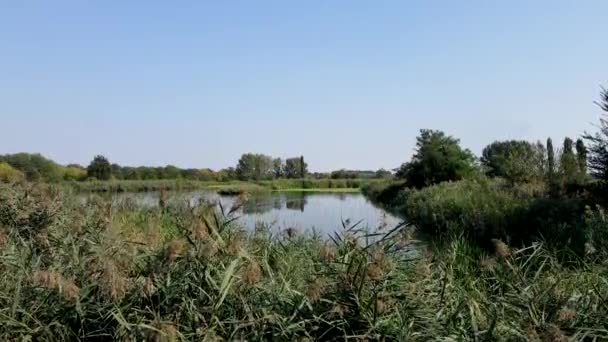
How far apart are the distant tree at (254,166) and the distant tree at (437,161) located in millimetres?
35155

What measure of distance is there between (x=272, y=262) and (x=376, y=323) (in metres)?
1.57

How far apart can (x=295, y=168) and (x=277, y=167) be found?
115 inches

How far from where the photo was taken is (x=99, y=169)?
28344 millimetres

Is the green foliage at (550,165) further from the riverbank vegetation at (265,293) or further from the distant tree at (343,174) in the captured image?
the distant tree at (343,174)

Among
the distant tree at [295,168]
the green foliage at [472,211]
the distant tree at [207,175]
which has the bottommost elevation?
the green foliage at [472,211]

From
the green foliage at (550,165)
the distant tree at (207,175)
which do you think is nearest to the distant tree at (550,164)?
the green foliage at (550,165)

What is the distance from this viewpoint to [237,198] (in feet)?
11.8

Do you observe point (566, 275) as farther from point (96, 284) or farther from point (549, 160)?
Result: point (549, 160)

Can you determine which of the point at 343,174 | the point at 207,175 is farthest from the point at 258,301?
the point at 343,174

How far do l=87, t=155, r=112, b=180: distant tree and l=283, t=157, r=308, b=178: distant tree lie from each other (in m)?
40.8

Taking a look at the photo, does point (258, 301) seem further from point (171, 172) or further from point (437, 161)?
point (171, 172)

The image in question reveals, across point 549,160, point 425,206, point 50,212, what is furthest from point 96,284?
point 549,160

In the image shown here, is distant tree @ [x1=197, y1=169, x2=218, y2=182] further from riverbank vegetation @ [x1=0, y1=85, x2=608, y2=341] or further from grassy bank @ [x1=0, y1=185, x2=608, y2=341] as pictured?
grassy bank @ [x1=0, y1=185, x2=608, y2=341]

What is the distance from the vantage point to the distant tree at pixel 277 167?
2719 inches
